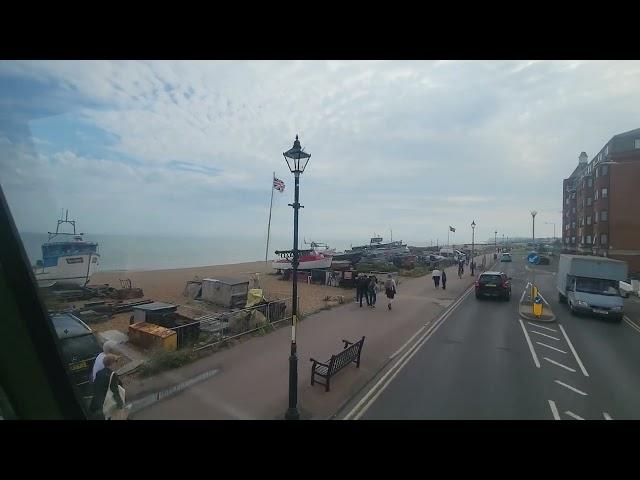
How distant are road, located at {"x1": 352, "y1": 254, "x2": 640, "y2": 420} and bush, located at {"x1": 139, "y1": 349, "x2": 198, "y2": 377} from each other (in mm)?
4935

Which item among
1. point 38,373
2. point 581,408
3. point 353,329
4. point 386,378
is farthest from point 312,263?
point 38,373

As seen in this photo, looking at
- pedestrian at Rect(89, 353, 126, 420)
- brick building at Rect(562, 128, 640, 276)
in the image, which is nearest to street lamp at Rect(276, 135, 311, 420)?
pedestrian at Rect(89, 353, 126, 420)

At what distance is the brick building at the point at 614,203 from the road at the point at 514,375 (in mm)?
24077

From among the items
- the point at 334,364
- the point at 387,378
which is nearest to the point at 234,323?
the point at 334,364

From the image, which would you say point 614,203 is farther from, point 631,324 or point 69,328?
point 69,328

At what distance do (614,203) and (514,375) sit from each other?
124 ft

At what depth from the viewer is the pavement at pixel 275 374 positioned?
22.7 ft

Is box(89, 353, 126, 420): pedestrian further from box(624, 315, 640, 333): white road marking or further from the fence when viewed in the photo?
box(624, 315, 640, 333): white road marking

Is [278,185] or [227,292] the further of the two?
[278,185]

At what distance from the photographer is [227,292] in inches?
712

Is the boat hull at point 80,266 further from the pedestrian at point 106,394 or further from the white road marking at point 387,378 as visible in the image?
the white road marking at point 387,378

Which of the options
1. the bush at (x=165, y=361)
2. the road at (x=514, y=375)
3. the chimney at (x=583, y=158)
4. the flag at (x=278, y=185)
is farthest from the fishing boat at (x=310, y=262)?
the chimney at (x=583, y=158)
